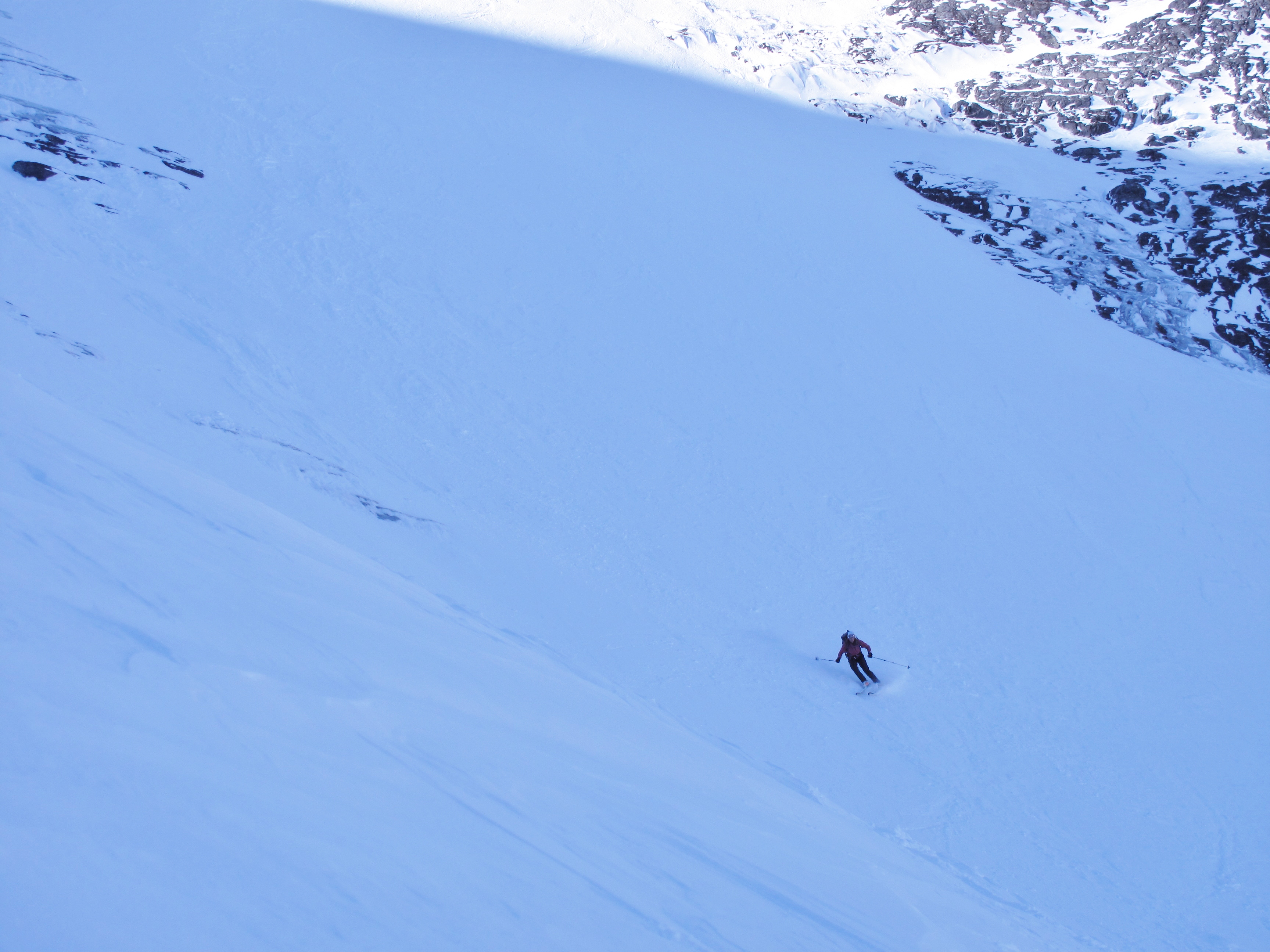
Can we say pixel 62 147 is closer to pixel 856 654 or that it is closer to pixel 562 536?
pixel 562 536

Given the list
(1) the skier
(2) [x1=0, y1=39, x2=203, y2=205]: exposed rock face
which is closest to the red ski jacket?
(1) the skier

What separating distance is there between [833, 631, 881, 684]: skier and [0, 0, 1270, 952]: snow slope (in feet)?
0.92

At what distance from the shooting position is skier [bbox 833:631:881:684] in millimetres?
9461

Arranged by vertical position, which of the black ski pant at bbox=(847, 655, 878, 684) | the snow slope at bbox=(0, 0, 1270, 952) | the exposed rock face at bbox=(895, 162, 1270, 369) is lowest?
the black ski pant at bbox=(847, 655, 878, 684)

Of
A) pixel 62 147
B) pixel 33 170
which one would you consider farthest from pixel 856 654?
pixel 62 147

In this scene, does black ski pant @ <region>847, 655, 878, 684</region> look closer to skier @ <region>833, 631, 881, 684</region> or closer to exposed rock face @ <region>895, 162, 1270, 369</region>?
skier @ <region>833, 631, 881, 684</region>

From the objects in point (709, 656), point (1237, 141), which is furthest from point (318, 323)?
point (1237, 141)

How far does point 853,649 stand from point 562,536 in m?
3.99

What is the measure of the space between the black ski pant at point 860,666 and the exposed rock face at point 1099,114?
15157 millimetres

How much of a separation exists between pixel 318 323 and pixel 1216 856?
1400 centimetres

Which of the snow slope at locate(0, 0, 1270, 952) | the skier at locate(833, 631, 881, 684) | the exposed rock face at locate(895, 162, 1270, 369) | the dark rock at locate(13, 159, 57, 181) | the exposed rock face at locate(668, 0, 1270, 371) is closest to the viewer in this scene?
the snow slope at locate(0, 0, 1270, 952)

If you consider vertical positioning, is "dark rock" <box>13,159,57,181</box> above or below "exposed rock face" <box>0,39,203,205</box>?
below

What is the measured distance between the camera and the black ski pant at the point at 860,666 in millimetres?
9523

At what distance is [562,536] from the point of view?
35.8 ft
